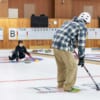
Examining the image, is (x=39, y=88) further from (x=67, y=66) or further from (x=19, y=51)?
(x=19, y=51)

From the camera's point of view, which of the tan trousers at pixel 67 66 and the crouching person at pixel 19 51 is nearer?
the tan trousers at pixel 67 66

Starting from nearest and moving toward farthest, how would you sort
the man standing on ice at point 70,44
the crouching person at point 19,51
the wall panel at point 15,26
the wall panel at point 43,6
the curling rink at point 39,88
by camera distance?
the curling rink at point 39,88
the man standing on ice at point 70,44
the crouching person at point 19,51
the wall panel at point 15,26
the wall panel at point 43,6

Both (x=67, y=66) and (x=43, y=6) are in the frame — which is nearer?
(x=67, y=66)

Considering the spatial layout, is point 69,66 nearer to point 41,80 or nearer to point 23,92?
point 23,92

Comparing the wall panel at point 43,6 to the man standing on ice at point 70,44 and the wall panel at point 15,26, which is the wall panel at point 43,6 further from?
the man standing on ice at point 70,44

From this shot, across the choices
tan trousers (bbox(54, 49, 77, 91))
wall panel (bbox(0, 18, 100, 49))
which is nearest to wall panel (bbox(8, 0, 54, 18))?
wall panel (bbox(0, 18, 100, 49))

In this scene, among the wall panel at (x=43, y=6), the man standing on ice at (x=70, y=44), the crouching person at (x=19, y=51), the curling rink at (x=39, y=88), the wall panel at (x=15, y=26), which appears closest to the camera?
the curling rink at (x=39, y=88)

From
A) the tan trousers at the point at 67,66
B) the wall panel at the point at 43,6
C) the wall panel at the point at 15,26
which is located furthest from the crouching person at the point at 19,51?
the wall panel at the point at 43,6

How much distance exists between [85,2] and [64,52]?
2293 cm

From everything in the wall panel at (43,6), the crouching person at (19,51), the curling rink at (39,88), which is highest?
the wall panel at (43,6)

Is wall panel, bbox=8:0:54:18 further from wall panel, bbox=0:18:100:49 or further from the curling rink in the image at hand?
the curling rink

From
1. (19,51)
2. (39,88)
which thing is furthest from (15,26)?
(39,88)

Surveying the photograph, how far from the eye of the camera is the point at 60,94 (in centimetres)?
649

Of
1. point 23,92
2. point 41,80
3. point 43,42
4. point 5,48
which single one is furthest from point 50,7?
point 23,92
